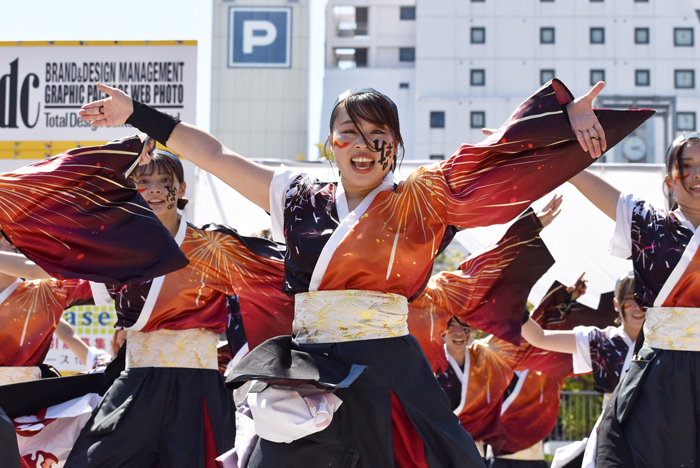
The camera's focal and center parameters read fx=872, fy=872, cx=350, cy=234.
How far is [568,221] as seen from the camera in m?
6.32

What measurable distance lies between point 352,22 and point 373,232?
1514 inches

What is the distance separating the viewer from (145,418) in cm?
315

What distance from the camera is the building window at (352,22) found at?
39.3 meters

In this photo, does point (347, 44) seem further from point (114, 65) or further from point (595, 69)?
point (114, 65)

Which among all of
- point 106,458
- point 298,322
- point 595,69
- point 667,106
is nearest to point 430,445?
point 298,322

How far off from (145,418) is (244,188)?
1091 mm

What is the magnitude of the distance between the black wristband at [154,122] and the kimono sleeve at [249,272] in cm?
100

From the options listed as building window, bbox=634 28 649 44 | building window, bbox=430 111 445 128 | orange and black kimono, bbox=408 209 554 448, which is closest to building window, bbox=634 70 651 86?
building window, bbox=634 28 649 44

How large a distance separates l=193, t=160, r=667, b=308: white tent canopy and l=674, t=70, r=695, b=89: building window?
3268cm

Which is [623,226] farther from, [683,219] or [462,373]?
[462,373]

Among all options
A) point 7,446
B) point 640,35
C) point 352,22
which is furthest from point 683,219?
point 352,22

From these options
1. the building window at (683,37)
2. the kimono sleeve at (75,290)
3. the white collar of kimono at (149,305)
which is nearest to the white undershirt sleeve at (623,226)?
the white collar of kimono at (149,305)

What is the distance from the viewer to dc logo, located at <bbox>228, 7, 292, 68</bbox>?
35312 mm

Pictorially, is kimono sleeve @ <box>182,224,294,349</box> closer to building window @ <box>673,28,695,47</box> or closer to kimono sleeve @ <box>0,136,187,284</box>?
kimono sleeve @ <box>0,136,187,284</box>
